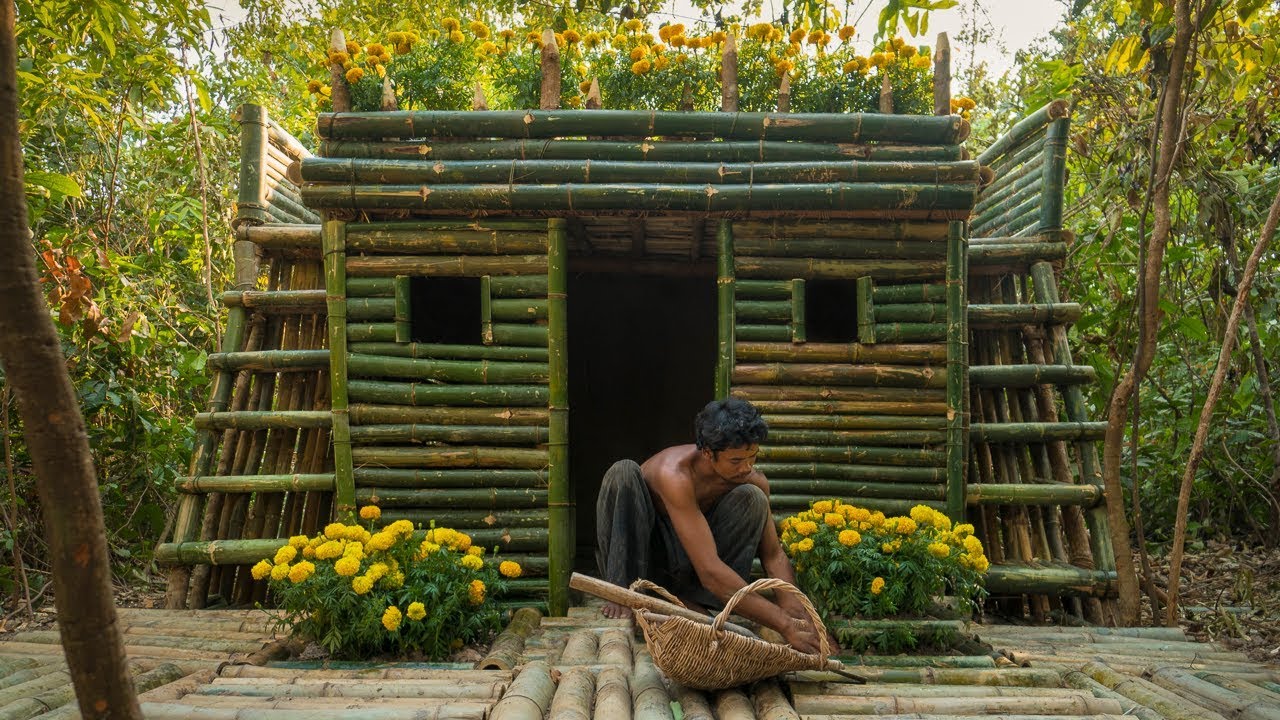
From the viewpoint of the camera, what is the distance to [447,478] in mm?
5867

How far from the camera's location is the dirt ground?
220 inches

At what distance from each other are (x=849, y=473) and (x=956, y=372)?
92cm

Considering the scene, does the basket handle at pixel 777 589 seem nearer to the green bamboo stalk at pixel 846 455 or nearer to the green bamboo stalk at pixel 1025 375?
the green bamboo stalk at pixel 846 455

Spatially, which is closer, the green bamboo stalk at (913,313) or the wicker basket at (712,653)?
the wicker basket at (712,653)

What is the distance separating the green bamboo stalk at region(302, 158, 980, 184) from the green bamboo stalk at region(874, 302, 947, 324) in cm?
79

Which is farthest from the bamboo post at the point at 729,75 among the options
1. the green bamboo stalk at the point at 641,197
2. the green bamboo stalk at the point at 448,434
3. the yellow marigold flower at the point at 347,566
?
the yellow marigold flower at the point at 347,566

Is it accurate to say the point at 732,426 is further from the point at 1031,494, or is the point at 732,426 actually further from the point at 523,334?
the point at 1031,494

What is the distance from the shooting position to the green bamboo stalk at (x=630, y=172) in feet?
19.0

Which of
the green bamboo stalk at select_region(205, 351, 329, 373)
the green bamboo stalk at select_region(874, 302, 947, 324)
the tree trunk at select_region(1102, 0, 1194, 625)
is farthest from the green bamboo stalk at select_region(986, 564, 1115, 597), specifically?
the green bamboo stalk at select_region(205, 351, 329, 373)

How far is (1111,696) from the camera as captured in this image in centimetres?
371

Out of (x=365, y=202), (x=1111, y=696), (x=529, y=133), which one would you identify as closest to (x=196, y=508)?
(x=365, y=202)

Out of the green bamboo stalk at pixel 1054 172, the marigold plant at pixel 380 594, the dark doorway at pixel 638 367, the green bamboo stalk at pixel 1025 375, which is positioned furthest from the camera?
the dark doorway at pixel 638 367

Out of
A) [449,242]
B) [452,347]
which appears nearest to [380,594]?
[452,347]

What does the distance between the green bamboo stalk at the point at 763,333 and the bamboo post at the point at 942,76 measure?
1674mm
